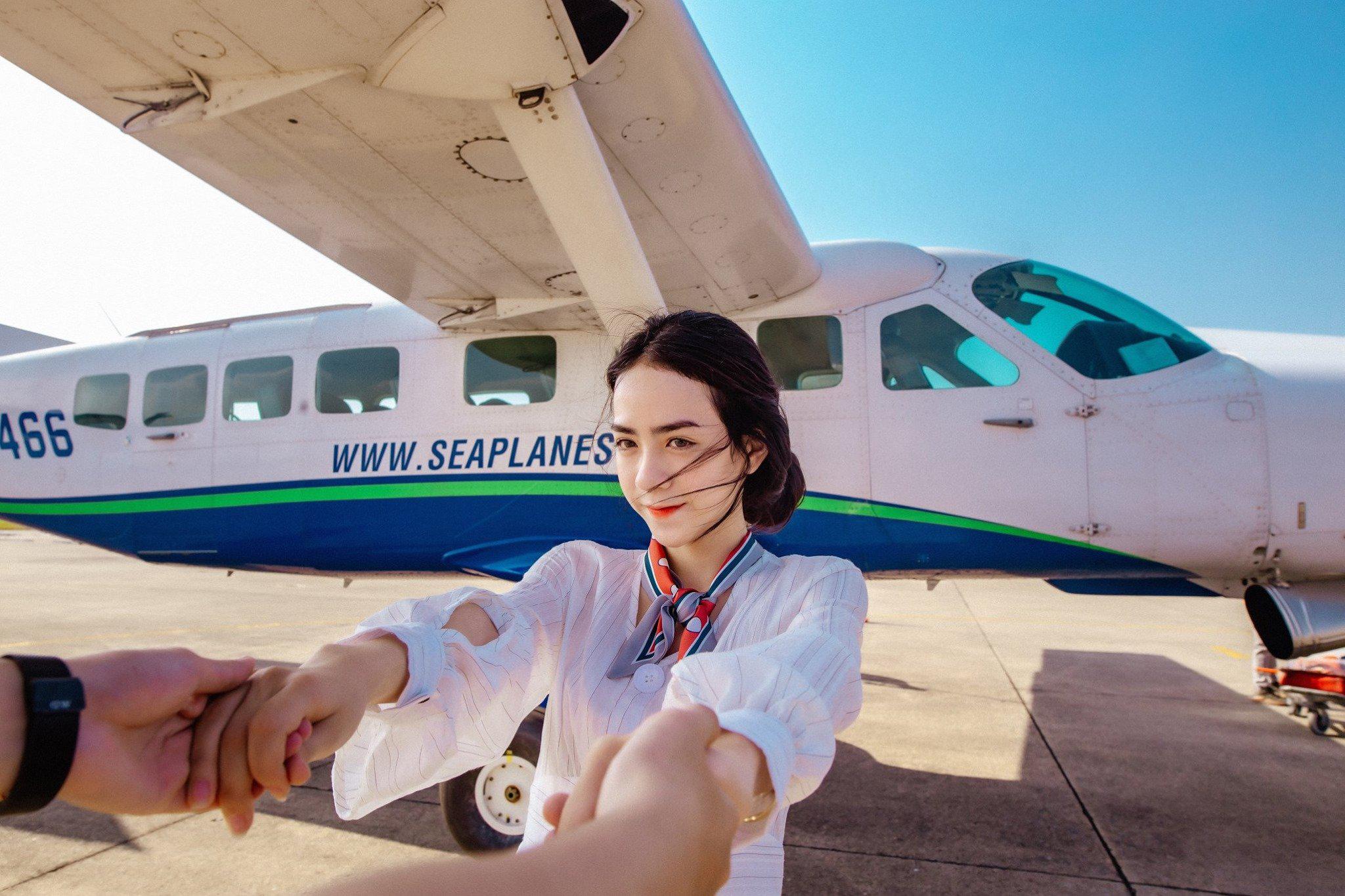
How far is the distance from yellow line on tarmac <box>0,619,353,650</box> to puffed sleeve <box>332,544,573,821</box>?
9.45 metres

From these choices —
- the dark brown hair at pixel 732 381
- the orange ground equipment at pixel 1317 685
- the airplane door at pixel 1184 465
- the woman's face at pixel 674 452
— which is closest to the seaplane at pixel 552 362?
the airplane door at pixel 1184 465

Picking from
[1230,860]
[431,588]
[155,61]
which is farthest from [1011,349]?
[431,588]

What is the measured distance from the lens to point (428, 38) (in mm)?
2643

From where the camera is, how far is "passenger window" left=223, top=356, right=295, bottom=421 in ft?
16.8

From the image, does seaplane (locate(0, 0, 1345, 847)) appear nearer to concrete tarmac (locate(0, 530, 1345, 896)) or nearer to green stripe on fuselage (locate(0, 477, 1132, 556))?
green stripe on fuselage (locate(0, 477, 1132, 556))

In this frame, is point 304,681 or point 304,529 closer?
point 304,681

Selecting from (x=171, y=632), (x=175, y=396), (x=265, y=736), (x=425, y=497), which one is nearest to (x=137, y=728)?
(x=265, y=736)

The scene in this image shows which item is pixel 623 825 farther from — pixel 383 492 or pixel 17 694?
pixel 383 492

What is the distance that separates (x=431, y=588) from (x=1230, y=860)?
10691 mm

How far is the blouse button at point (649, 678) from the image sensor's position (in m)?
1.17

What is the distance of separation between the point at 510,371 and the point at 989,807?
12.6 feet

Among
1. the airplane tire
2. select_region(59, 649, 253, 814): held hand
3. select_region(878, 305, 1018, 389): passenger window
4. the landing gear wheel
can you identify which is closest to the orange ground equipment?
the airplane tire

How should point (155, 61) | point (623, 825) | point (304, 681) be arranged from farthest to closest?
point (155, 61) → point (304, 681) → point (623, 825)

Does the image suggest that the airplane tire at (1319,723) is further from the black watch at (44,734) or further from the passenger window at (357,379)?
the black watch at (44,734)
